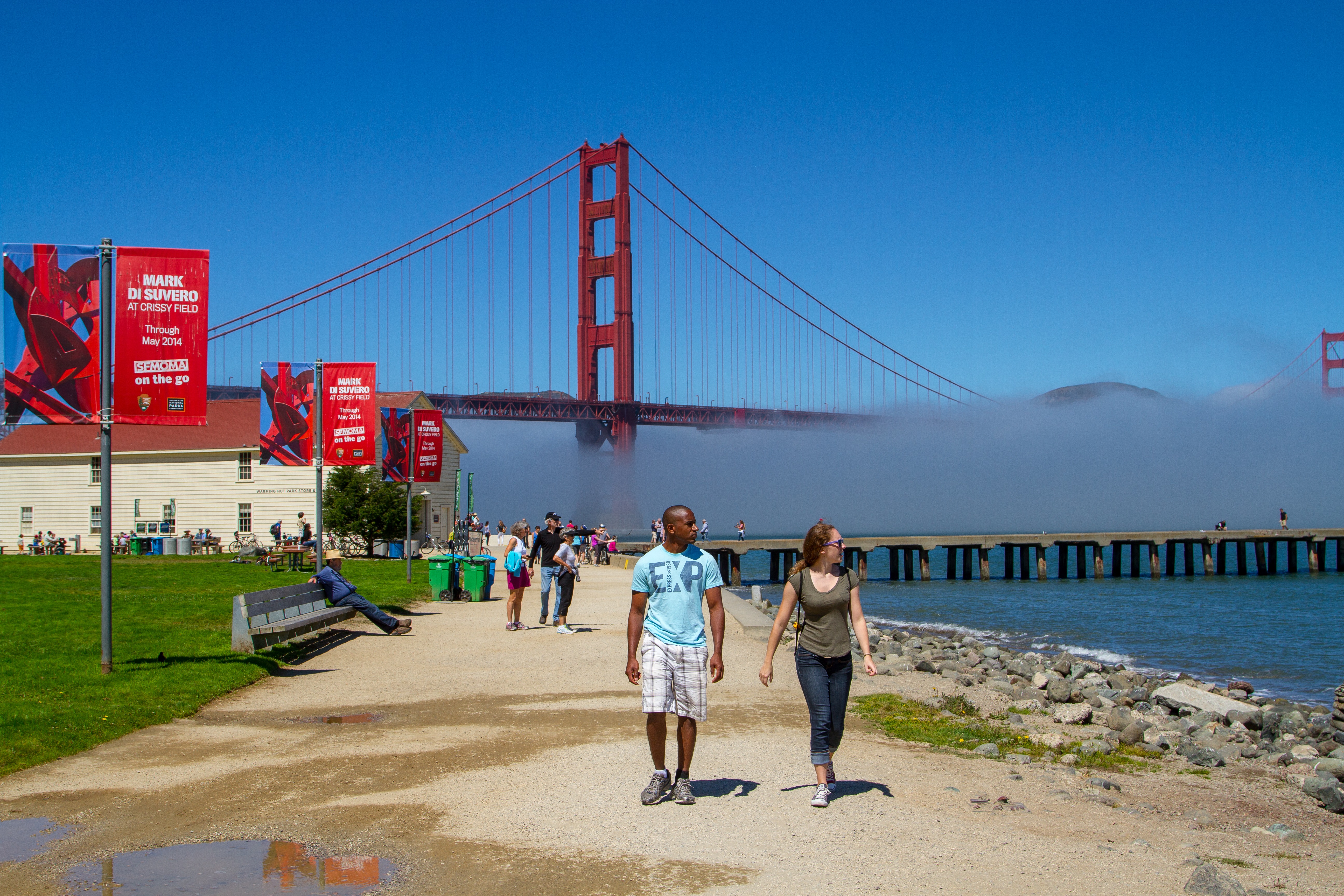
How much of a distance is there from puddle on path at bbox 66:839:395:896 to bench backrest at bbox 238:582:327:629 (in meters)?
6.29

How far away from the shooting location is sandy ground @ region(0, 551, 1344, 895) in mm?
4996

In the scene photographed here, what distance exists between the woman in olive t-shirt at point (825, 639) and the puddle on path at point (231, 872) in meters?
2.45

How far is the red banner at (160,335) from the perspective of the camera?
33.9 feet

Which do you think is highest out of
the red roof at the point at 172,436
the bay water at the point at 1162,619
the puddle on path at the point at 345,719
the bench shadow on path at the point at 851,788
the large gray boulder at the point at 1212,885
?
the red roof at the point at 172,436

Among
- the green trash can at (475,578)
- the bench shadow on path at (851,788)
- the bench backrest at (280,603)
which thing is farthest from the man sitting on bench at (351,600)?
the bench shadow on path at (851,788)

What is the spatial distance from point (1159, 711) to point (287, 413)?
45.1 feet

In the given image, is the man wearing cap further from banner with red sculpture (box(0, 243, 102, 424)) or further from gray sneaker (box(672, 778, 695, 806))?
gray sneaker (box(672, 778, 695, 806))

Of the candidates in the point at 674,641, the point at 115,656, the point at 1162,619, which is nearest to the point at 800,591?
the point at 674,641

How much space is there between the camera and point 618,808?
6066 millimetres

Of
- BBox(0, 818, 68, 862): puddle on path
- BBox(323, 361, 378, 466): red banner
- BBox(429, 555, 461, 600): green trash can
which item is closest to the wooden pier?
BBox(429, 555, 461, 600): green trash can

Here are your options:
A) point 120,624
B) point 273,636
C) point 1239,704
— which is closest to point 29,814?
point 273,636

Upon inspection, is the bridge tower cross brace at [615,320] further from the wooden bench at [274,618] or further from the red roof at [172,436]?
the wooden bench at [274,618]

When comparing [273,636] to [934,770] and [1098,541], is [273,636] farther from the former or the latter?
[1098,541]

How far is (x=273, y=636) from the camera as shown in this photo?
11.9 m
